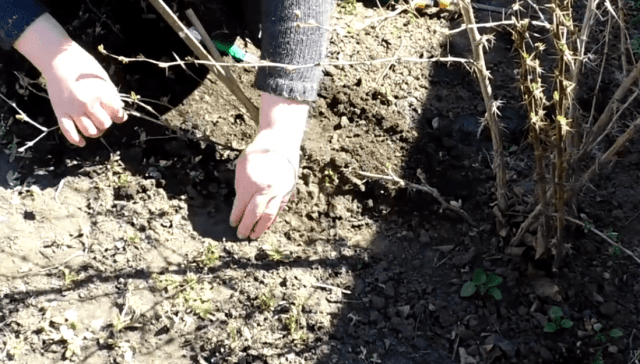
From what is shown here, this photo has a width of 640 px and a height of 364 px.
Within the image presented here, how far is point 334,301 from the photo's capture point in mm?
1911

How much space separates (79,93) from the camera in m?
1.82

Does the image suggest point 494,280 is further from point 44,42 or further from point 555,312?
point 44,42

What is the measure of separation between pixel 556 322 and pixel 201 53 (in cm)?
112

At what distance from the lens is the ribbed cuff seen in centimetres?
182

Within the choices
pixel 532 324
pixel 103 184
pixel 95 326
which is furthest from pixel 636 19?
pixel 95 326

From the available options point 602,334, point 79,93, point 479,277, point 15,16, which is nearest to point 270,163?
point 79,93

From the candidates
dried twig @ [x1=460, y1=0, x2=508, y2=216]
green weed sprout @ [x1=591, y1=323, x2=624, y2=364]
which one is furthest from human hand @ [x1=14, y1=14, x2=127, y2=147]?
green weed sprout @ [x1=591, y1=323, x2=624, y2=364]

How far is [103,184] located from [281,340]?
747mm

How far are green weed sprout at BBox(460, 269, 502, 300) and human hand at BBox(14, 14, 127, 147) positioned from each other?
3.38 ft

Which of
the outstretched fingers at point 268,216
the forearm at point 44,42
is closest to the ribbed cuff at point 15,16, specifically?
the forearm at point 44,42

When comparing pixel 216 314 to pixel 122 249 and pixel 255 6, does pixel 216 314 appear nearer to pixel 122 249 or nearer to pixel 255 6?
pixel 122 249

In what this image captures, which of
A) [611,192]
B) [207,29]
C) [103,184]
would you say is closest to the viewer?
[611,192]

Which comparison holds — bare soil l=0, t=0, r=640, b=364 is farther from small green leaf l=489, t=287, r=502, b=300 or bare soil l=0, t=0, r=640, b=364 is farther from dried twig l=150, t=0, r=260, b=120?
dried twig l=150, t=0, r=260, b=120

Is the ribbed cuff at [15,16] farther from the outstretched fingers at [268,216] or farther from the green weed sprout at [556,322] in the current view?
the green weed sprout at [556,322]
